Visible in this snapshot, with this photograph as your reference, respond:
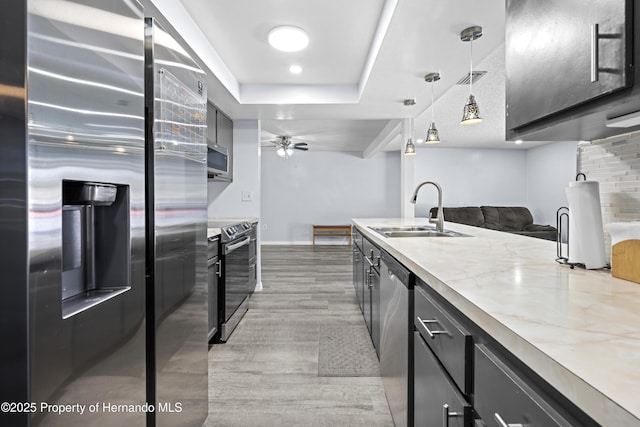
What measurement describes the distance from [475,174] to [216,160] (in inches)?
268

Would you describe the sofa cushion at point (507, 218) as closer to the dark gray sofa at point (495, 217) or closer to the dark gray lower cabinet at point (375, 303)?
the dark gray sofa at point (495, 217)

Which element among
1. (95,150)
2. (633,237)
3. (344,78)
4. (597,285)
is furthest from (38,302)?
(344,78)

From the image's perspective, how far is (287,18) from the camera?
2285 millimetres

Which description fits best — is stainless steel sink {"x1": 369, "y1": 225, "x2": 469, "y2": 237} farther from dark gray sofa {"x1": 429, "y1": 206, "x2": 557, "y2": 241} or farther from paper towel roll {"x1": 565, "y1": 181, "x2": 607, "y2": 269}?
dark gray sofa {"x1": 429, "y1": 206, "x2": 557, "y2": 241}

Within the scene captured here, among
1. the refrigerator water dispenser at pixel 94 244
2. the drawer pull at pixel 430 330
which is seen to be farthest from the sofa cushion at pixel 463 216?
the refrigerator water dispenser at pixel 94 244

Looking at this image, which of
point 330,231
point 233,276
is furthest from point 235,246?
point 330,231

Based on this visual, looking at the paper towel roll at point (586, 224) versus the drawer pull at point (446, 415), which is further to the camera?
the paper towel roll at point (586, 224)

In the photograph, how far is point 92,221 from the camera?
931 mm

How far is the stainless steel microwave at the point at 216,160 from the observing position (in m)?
3.12

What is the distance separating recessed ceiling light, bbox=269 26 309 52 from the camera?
241 centimetres

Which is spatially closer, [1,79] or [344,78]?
[1,79]

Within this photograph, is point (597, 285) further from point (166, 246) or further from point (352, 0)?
point (352, 0)

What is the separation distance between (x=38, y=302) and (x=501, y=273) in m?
1.17

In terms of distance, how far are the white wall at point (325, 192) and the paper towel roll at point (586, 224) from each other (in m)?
7.41
